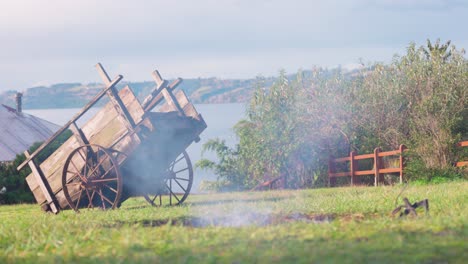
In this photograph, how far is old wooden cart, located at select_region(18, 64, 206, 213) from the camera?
13.9 metres

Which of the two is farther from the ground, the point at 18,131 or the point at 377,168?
the point at 18,131

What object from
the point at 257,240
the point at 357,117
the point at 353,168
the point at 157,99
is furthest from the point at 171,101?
the point at 357,117

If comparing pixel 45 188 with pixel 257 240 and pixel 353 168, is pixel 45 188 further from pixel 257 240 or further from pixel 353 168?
pixel 353 168

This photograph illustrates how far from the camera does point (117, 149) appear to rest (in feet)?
46.1

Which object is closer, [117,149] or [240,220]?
[240,220]

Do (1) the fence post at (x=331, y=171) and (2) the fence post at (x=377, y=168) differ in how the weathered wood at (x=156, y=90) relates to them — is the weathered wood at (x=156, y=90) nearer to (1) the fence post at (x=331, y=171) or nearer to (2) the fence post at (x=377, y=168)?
(2) the fence post at (x=377, y=168)

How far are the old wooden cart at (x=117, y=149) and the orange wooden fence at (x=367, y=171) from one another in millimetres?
9179

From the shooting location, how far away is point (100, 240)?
8375 millimetres

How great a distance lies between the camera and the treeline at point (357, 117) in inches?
898

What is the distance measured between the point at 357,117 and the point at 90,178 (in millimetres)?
14325

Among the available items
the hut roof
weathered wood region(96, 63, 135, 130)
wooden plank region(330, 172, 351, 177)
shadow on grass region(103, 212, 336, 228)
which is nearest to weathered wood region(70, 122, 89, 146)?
weathered wood region(96, 63, 135, 130)

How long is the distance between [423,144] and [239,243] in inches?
609

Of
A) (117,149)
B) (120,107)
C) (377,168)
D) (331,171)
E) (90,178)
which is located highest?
(120,107)

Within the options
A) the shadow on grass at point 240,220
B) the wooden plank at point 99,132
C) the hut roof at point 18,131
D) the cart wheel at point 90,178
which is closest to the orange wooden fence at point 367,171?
the cart wheel at point 90,178
